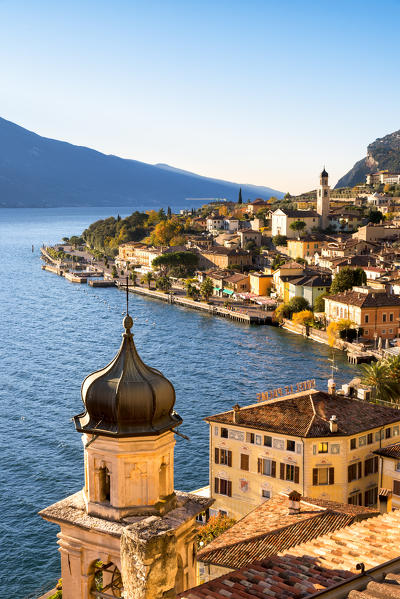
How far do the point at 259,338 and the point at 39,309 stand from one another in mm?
32254

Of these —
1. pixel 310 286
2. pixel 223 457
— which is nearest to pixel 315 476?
pixel 223 457

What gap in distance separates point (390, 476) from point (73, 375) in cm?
3407

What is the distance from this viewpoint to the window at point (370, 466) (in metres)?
27.5

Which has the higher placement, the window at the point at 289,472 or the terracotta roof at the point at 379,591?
the terracotta roof at the point at 379,591

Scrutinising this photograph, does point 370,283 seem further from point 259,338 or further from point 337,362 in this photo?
point 337,362

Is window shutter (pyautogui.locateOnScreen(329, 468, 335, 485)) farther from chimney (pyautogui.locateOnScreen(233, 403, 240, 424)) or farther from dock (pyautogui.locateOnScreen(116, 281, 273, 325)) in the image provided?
dock (pyautogui.locateOnScreen(116, 281, 273, 325))

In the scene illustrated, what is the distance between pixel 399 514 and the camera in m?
12.8

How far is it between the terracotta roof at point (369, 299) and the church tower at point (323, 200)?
55811mm

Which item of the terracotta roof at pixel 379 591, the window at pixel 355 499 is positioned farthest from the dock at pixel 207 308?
the terracotta roof at pixel 379 591

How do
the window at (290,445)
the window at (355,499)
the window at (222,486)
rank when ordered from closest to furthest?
the window at (355,499) → the window at (290,445) → the window at (222,486)

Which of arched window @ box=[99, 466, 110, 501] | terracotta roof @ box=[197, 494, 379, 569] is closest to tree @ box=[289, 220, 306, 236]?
terracotta roof @ box=[197, 494, 379, 569]

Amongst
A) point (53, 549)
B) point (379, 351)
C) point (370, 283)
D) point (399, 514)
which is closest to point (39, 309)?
point (370, 283)

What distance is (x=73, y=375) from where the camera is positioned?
5481cm

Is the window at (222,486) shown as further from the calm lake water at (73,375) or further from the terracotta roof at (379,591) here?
the terracotta roof at (379,591)
